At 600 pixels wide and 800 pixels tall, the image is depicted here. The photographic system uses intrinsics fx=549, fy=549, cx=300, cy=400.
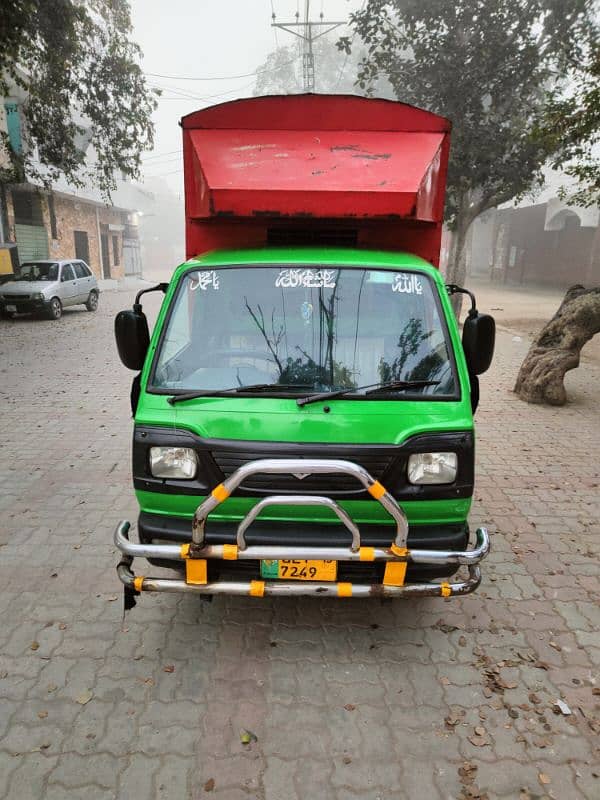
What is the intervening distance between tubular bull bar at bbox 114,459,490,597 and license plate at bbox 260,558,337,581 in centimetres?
3

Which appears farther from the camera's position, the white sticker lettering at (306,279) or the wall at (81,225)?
the wall at (81,225)

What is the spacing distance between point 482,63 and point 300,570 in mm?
12138

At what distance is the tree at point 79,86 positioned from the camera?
477 inches

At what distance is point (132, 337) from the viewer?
133 inches

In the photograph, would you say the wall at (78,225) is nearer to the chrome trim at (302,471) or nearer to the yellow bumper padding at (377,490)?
the chrome trim at (302,471)

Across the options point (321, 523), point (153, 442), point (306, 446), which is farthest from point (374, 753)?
point (153, 442)

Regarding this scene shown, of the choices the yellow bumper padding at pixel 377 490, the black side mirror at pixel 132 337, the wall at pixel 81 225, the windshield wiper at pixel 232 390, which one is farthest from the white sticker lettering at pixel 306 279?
the wall at pixel 81 225

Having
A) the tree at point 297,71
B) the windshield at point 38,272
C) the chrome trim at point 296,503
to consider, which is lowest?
the chrome trim at point 296,503

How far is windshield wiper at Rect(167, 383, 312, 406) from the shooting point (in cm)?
291

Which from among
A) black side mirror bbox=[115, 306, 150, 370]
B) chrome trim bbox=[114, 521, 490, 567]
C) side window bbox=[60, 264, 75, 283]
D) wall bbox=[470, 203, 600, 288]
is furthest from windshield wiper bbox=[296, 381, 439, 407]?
wall bbox=[470, 203, 600, 288]

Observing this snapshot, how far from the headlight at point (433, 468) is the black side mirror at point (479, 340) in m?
0.75

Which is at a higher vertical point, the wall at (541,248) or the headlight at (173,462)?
the wall at (541,248)

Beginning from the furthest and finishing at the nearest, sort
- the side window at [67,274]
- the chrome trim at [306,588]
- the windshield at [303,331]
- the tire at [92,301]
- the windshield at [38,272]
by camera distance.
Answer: the tire at [92,301] → the side window at [67,274] → the windshield at [38,272] → the windshield at [303,331] → the chrome trim at [306,588]

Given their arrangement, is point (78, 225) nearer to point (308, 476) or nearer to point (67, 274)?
point (67, 274)
